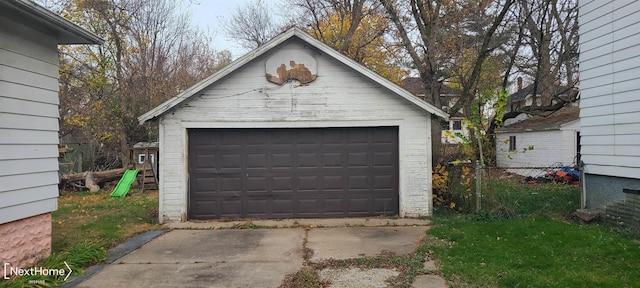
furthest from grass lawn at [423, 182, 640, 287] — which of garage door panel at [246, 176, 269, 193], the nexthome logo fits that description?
the nexthome logo

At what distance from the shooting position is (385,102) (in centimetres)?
947

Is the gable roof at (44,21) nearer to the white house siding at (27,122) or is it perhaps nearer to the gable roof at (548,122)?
the white house siding at (27,122)

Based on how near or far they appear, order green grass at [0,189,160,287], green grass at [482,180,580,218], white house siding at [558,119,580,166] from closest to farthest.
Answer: green grass at [0,189,160,287] → green grass at [482,180,580,218] → white house siding at [558,119,580,166]

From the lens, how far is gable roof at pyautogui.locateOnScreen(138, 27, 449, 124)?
898cm

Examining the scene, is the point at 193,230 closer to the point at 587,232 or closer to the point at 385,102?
the point at 385,102

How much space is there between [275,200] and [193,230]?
76.8 inches

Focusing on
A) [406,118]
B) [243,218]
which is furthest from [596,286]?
[243,218]

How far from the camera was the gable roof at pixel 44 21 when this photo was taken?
5016 millimetres

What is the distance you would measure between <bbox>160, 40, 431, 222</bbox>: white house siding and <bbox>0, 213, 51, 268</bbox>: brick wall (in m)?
3.44

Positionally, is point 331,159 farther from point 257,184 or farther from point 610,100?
point 610,100

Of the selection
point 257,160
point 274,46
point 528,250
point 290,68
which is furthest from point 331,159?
point 528,250

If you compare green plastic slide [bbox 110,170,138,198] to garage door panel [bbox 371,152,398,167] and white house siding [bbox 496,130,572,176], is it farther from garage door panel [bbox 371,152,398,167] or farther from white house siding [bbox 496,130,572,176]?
white house siding [bbox 496,130,572,176]

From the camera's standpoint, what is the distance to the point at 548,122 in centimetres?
2062

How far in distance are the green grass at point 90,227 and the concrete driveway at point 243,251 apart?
1.42ft
